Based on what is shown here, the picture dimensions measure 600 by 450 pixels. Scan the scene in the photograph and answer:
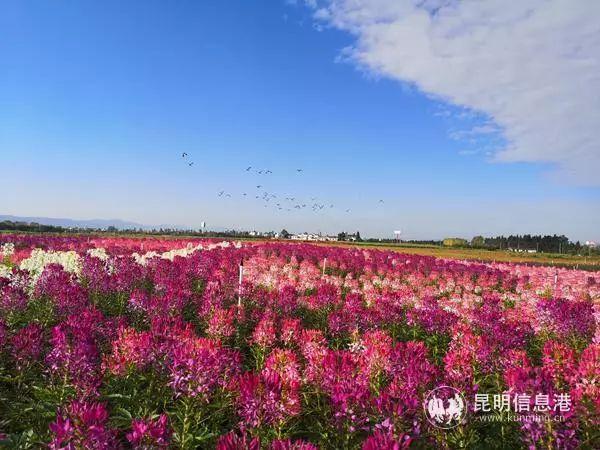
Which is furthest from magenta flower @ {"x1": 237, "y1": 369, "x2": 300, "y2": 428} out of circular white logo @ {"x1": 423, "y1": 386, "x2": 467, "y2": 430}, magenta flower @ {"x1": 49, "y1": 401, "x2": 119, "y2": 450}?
circular white logo @ {"x1": 423, "y1": 386, "x2": 467, "y2": 430}

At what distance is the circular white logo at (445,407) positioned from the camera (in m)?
4.05

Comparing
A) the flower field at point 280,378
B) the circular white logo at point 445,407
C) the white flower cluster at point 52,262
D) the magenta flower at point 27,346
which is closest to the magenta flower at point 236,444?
the flower field at point 280,378

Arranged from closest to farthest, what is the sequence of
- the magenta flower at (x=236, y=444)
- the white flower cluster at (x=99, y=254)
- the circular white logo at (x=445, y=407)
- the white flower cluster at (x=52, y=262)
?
1. the magenta flower at (x=236, y=444)
2. the circular white logo at (x=445, y=407)
3. the white flower cluster at (x=52, y=262)
4. the white flower cluster at (x=99, y=254)

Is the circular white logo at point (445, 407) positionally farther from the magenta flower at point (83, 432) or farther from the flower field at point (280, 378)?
the magenta flower at point (83, 432)

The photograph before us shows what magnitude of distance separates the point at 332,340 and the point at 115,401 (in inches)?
157

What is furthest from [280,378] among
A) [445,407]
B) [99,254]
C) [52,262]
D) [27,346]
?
[99,254]

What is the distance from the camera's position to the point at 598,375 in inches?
177

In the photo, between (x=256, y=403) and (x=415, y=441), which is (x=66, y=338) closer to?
(x=256, y=403)

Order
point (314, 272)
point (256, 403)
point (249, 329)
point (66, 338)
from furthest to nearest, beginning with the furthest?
1. point (314, 272)
2. point (249, 329)
3. point (66, 338)
4. point (256, 403)

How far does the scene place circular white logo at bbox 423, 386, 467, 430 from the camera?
4047 mm

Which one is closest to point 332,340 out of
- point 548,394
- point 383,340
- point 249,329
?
point 249,329

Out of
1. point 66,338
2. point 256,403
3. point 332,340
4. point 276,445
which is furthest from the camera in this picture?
point 332,340

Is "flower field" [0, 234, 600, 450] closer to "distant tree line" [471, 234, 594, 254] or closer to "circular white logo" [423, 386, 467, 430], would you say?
"circular white logo" [423, 386, 467, 430]

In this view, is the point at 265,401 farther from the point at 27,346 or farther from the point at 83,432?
the point at 27,346
